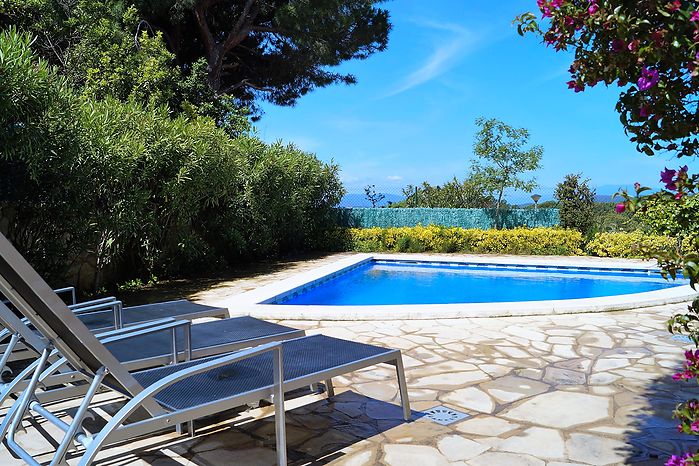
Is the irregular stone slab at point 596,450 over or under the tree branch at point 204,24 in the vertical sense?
under

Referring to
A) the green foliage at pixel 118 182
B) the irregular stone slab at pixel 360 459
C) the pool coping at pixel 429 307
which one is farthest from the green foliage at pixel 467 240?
the irregular stone slab at pixel 360 459

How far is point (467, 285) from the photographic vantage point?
468 inches

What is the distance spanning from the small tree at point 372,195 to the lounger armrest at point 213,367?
16883 mm

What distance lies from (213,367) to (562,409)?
96.9 inches

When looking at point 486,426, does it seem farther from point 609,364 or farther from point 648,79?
point 648,79

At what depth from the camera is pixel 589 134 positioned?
906 inches

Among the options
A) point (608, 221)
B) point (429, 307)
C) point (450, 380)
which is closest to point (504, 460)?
point (450, 380)

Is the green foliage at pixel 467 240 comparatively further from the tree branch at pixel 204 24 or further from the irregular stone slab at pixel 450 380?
the irregular stone slab at pixel 450 380

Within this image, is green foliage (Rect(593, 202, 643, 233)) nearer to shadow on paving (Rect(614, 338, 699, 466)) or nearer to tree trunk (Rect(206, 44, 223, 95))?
tree trunk (Rect(206, 44, 223, 95))

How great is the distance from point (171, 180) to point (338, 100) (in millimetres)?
13298

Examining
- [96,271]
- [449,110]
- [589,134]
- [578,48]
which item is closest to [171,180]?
[96,271]

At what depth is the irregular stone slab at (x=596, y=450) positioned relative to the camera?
116 inches

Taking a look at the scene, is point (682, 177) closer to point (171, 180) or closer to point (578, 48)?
point (578, 48)

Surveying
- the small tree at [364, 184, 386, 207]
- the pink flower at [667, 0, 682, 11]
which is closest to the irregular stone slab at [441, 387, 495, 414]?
the pink flower at [667, 0, 682, 11]
